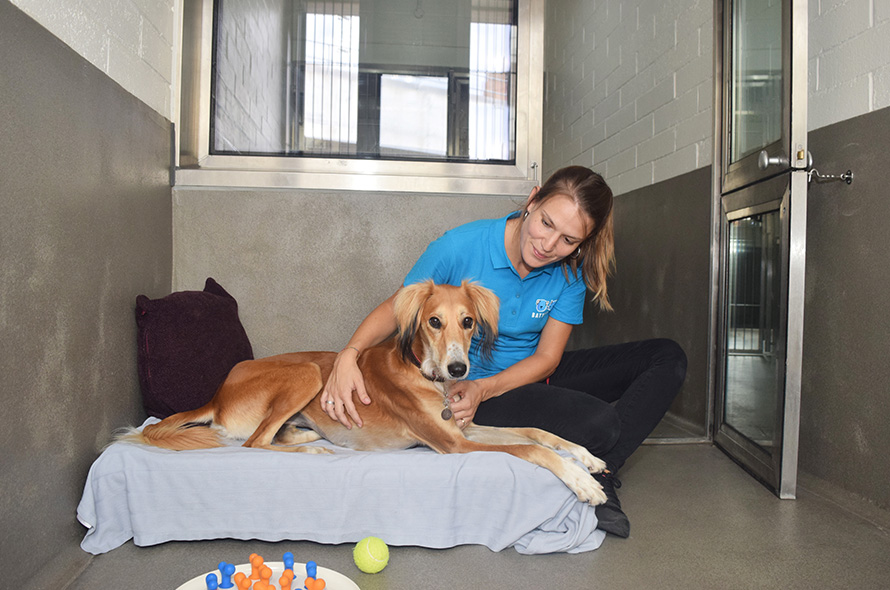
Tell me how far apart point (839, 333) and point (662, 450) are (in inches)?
38.0

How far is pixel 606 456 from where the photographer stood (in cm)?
227

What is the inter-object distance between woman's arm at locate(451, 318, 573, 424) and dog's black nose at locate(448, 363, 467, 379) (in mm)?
160

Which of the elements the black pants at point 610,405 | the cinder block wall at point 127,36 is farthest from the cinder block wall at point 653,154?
the cinder block wall at point 127,36

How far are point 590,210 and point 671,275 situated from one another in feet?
5.96

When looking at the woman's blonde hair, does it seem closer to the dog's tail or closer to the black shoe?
the black shoe

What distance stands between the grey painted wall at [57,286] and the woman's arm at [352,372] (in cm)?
71

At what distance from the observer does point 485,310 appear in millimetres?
2189

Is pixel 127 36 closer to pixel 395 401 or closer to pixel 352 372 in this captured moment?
pixel 352 372

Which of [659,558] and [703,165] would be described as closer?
[659,558]

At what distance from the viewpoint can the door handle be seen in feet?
7.78

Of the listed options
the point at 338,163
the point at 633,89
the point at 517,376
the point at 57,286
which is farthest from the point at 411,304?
the point at 633,89

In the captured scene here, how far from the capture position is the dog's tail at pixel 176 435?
6.61 ft

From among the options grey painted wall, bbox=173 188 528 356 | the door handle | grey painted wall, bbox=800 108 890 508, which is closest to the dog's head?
grey painted wall, bbox=173 188 528 356

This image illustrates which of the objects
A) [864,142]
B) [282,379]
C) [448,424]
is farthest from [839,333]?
[282,379]
